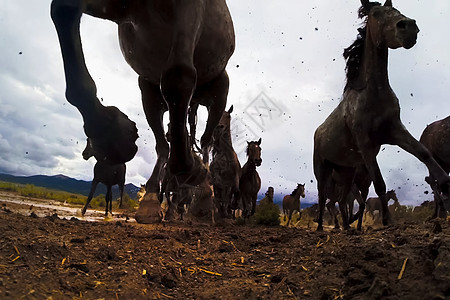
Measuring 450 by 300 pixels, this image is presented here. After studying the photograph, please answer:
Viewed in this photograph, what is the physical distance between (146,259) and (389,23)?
180 inches

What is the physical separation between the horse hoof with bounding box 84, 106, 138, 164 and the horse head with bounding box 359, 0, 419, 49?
3840 mm

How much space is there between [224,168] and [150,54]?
7.68 meters

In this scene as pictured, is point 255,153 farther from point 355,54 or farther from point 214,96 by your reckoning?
point 214,96

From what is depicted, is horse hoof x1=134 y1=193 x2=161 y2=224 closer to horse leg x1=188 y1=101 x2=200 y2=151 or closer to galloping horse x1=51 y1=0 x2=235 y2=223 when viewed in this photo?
horse leg x1=188 y1=101 x2=200 y2=151

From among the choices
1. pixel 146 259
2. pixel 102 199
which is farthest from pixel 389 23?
pixel 102 199

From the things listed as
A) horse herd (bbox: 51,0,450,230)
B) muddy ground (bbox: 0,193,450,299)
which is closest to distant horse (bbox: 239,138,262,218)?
horse herd (bbox: 51,0,450,230)

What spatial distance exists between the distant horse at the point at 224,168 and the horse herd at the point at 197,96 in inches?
53.9

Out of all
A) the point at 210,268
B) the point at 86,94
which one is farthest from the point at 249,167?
the point at 86,94

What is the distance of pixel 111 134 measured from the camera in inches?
81.5

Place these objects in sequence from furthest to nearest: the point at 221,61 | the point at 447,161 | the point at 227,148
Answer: the point at 227,148
the point at 447,161
the point at 221,61

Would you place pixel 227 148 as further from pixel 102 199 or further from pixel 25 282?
pixel 102 199

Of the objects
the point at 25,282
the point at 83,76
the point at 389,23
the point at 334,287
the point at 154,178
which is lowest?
the point at 25,282

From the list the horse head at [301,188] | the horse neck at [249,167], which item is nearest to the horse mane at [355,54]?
the horse neck at [249,167]

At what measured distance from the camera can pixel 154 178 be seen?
4.07 m
